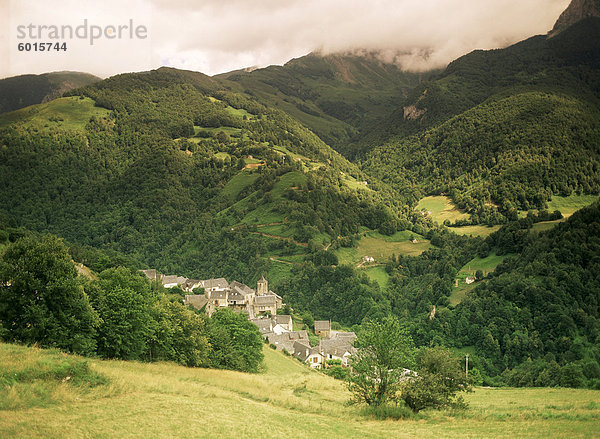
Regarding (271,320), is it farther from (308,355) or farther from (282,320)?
(308,355)

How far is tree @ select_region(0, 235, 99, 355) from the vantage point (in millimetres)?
28188

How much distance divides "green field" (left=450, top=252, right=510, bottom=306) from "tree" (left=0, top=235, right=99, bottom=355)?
92.1 m

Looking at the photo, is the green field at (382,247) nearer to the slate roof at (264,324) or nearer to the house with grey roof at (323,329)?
the house with grey roof at (323,329)

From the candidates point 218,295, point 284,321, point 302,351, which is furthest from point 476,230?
point 302,351

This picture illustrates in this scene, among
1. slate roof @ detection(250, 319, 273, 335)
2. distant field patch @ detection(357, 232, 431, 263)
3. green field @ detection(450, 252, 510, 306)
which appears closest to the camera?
slate roof @ detection(250, 319, 273, 335)

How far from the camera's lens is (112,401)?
22.0 meters

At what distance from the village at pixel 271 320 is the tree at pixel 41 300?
2125 inches

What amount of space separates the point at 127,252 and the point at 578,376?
149317 mm

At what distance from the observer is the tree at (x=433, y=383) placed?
31766 millimetres

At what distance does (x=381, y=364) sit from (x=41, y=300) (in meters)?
22.4

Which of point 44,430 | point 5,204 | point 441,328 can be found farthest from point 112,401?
point 5,204

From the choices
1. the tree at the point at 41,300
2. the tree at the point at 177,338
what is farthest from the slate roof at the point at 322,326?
the tree at the point at 41,300

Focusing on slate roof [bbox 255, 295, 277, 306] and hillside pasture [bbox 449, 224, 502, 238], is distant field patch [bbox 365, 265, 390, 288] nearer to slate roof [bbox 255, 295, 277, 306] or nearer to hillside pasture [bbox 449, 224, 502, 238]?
slate roof [bbox 255, 295, 277, 306]

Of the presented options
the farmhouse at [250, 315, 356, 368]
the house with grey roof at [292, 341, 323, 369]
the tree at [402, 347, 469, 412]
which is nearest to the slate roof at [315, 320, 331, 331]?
the farmhouse at [250, 315, 356, 368]
